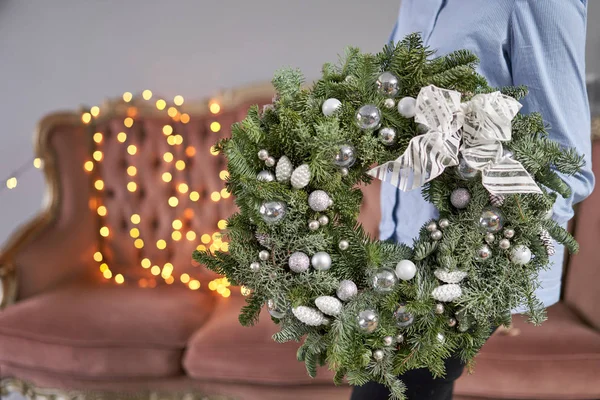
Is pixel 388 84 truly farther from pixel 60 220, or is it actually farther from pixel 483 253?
pixel 60 220

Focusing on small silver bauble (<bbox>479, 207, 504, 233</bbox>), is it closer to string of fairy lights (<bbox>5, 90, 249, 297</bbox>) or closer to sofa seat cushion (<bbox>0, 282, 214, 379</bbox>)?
sofa seat cushion (<bbox>0, 282, 214, 379</bbox>)

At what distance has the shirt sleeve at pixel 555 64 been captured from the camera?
665 mm

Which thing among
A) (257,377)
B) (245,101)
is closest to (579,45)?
(257,377)

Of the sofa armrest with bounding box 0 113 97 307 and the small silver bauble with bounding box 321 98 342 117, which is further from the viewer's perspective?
the sofa armrest with bounding box 0 113 97 307

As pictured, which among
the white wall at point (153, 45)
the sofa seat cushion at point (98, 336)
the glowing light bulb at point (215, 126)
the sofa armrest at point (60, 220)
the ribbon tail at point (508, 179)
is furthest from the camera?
the white wall at point (153, 45)

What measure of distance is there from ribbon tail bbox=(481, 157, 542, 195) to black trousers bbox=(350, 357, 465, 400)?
0.32 metres

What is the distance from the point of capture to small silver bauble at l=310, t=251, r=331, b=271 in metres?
0.64

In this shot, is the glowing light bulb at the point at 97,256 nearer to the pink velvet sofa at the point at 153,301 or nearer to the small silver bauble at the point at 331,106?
the pink velvet sofa at the point at 153,301

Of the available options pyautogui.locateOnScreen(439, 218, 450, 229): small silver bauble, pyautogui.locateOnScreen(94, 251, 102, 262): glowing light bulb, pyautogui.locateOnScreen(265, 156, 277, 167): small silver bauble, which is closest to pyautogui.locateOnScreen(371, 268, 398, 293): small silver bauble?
pyautogui.locateOnScreen(439, 218, 450, 229): small silver bauble

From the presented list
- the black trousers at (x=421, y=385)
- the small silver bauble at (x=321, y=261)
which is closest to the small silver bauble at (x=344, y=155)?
the small silver bauble at (x=321, y=261)

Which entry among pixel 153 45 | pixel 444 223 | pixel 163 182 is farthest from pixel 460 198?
pixel 153 45

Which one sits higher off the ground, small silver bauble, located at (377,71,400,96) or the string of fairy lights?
small silver bauble, located at (377,71,400,96)

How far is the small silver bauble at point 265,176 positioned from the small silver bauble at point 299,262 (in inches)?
4.3

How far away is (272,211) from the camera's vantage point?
0.61 m
